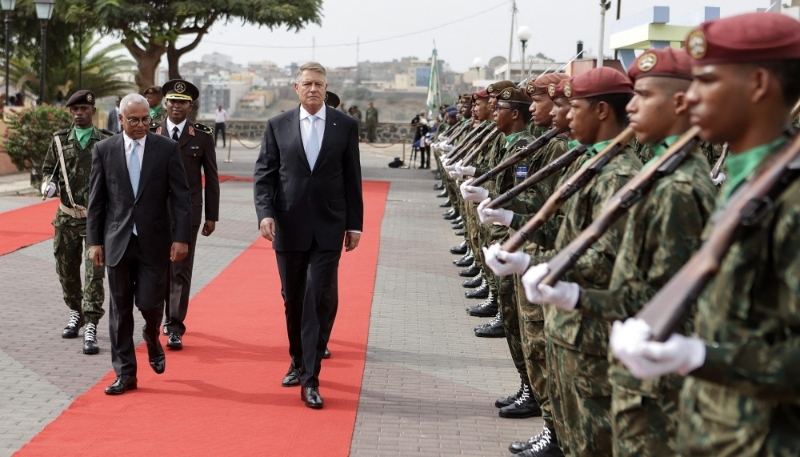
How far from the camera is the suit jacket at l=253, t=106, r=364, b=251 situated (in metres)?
6.90

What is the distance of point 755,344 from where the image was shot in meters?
2.43

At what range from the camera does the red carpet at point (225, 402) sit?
5871 millimetres

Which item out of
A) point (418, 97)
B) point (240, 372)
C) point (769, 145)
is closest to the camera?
point (769, 145)

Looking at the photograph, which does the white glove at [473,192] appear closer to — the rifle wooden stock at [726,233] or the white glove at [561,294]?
the white glove at [561,294]

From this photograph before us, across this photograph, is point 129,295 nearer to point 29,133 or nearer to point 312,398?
point 312,398

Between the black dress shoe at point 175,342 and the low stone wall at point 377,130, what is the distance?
3927cm

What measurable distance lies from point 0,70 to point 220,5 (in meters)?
14.5

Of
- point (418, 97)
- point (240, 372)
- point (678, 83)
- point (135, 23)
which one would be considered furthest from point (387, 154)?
point (418, 97)

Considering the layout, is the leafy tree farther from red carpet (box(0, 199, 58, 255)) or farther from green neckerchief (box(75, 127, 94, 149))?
green neckerchief (box(75, 127, 94, 149))

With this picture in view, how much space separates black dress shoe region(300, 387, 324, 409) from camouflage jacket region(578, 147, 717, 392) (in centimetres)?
345

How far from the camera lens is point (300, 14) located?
31094 mm

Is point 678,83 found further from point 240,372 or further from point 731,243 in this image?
point 240,372

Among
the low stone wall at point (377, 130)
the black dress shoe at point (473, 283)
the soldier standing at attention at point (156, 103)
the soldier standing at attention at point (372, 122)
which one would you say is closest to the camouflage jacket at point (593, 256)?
the soldier standing at attention at point (156, 103)

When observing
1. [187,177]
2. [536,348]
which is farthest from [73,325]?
[536,348]
